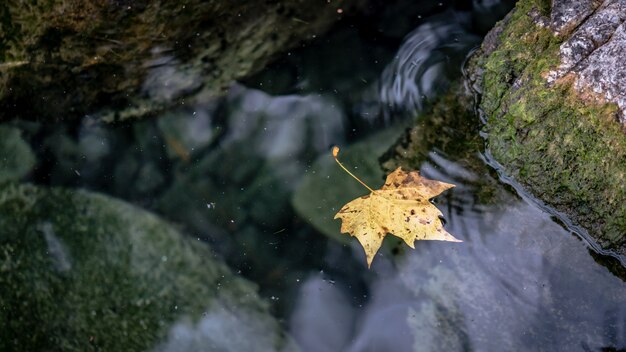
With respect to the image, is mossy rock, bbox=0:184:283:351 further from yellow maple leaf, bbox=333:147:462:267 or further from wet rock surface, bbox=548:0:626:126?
wet rock surface, bbox=548:0:626:126

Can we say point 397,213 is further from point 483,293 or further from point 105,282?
point 105,282

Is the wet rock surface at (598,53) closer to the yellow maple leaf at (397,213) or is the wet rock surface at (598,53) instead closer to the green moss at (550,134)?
the green moss at (550,134)

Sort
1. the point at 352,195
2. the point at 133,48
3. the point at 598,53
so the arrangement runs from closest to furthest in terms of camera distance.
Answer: the point at 598,53 → the point at 352,195 → the point at 133,48

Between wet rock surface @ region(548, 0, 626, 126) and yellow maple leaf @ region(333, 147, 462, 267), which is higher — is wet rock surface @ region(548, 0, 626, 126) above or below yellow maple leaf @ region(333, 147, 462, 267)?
above

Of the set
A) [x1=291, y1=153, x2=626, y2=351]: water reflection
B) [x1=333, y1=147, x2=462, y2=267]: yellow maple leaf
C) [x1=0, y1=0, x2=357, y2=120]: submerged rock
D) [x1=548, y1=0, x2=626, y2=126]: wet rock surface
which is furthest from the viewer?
[x1=0, y1=0, x2=357, y2=120]: submerged rock

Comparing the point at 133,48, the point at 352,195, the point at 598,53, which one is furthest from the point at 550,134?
the point at 133,48

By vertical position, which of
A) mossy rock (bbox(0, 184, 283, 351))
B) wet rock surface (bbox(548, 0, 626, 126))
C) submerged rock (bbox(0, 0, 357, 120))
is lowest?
mossy rock (bbox(0, 184, 283, 351))

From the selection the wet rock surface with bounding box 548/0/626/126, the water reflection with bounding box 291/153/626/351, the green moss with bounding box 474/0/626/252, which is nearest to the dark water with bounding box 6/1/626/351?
the water reflection with bounding box 291/153/626/351
